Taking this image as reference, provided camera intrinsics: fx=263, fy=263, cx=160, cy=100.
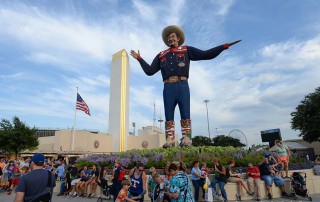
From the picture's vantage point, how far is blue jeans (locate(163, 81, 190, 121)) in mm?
13852

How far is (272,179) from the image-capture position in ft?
31.6

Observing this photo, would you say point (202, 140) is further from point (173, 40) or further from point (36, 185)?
point (36, 185)

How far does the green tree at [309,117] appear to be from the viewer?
32281 mm

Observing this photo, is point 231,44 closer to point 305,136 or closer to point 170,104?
point 170,104

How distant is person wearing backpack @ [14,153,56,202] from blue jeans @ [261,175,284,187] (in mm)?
7841

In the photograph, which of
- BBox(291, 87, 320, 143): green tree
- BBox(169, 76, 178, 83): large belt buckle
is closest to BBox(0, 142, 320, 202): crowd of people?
BBox(169, 76, 178, 83): large belt buckle

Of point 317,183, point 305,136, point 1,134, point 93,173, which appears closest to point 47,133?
point 1,134

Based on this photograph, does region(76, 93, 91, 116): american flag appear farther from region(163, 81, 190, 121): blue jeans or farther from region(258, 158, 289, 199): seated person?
region(258, 158, 289, 199): seated person

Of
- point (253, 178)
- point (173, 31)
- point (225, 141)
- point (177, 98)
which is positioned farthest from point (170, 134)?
point (225, 141)

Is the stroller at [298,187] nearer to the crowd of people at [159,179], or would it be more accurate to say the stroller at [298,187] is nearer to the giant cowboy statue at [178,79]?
the crowd of people at [159,179]

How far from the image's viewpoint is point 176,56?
46.2 ft

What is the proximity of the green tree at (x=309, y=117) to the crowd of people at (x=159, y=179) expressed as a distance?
25.5 m

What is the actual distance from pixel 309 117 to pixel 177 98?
86.9ft

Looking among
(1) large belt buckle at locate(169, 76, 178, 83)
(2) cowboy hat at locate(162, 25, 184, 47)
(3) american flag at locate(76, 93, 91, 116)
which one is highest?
(2) cowboy hat at locate(162, 25, 184, 47)
